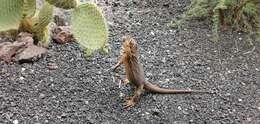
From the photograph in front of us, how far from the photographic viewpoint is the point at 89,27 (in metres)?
3.50

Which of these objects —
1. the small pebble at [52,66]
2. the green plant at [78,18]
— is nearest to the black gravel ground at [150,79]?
the small pebble at [52,66]

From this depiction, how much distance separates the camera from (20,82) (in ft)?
11.5

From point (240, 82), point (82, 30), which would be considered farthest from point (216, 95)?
point (82, 30)

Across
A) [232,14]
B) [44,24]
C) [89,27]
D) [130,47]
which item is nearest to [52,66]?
[44,24]

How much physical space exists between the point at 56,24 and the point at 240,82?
47.9 inches

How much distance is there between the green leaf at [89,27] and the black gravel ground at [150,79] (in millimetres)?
243

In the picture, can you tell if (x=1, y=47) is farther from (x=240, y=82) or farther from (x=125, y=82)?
(x=240, y=82)

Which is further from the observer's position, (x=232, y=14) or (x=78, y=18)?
(x=232, y=14)

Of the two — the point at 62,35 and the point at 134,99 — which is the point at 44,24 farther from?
the point at 134,99

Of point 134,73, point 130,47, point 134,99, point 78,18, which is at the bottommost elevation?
point 134,99

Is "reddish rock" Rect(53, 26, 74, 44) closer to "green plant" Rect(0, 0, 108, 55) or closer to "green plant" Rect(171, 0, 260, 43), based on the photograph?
"green plant" Rect(0, 0, 108, 55)

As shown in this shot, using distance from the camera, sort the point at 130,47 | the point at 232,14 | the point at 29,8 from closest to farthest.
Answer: the point at 130,47 → the point at 29,8 → the point at 232,14

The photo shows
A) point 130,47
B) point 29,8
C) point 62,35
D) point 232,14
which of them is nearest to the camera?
point 130,47

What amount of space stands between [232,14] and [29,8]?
1.40 metres
